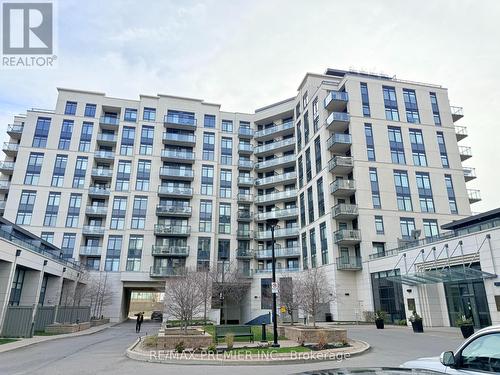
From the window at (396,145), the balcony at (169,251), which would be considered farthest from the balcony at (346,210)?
the balcony at (169,251)

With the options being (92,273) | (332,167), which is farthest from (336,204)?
(92,273)

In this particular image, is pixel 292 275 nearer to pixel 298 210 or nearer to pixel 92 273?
pixel 298 210

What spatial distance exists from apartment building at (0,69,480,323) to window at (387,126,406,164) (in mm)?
147

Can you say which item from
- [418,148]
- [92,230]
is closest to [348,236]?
[418,148]

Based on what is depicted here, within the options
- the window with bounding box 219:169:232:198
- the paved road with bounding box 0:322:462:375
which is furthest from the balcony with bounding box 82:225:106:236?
the paved road with bounding box 0:322:462:375

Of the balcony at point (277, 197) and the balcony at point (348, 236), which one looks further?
the balcony at point (277, 197)

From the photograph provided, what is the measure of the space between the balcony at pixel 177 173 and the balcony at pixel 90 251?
44.9ft

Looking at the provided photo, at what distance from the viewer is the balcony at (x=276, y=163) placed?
177 feet

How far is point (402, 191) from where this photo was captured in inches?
1572

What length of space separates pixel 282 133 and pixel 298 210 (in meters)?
13.6

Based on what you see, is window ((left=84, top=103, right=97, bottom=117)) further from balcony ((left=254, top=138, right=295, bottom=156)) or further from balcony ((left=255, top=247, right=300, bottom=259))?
balcony ((left=255, top=247, right=300, bottom=259))

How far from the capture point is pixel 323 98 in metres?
44.8

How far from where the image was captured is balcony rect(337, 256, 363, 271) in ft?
122

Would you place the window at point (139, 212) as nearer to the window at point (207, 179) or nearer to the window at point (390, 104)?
the window at point (207, 179)
